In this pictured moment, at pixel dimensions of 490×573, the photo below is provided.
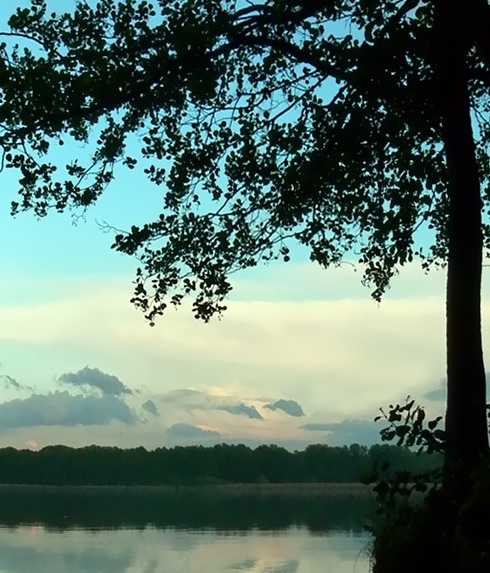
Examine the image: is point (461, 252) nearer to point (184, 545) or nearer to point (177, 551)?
point (177, 551)

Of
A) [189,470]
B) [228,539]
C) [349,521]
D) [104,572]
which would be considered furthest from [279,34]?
[189,470]

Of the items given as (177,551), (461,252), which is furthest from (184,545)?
(461,252)

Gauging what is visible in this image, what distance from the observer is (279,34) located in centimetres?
1243

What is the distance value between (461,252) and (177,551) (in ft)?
41.0

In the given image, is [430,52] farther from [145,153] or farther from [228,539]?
[228,539]

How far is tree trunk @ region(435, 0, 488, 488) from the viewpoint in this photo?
34.8 ft

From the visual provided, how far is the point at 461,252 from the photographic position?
36.3ft

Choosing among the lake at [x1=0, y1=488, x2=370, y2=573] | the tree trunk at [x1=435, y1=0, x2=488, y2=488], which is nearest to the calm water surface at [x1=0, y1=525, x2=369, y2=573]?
the lake at [x1=0, y1=488, x2=370, y2=573]

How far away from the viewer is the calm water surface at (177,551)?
17188 mm

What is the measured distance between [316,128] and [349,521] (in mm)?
25389

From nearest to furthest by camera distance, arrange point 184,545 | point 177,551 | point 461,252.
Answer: point 461,252 → point 177,551 → point 184,545

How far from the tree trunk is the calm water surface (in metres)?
1.83

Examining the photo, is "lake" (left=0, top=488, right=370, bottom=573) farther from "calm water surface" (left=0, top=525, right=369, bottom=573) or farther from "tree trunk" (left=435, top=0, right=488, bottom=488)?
"tree trunk" (left=435, top=0, right=488, bottom=488)

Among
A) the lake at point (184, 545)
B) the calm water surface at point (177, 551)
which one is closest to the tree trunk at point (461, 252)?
the lake at point (184, 545)
